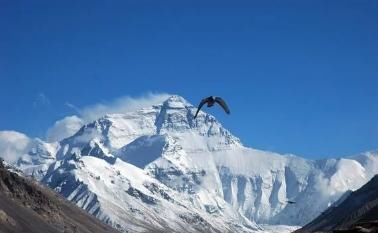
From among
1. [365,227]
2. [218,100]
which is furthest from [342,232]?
[218,100]

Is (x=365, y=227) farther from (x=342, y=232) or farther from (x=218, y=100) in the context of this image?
(x=218, y=100)

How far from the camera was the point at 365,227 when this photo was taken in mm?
71438

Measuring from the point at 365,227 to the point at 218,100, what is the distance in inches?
692

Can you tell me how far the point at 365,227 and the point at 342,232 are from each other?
7.58 ft

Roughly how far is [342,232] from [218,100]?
54.7 feet

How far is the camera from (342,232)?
72.7 meters

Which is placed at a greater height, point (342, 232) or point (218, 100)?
point (218, 100)

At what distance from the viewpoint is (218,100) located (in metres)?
72.3

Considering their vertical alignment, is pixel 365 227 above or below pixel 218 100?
below
